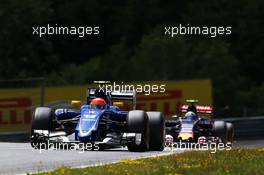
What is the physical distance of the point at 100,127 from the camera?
18.5 metres

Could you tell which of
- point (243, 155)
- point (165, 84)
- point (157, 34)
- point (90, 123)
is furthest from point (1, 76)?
point (243, 155)

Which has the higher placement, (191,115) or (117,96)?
(117,96)

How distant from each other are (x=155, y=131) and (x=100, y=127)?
1110 millimetres

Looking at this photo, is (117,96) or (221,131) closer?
(117,96)

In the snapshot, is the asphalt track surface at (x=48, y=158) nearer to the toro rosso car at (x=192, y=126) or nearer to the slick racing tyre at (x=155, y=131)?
Answer: the slick racing tyre at (x=155, y=131)

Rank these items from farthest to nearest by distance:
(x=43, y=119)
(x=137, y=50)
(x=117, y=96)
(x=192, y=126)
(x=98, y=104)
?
(x=137, y=50), (x=192, y=126), (x=117, y=96), (x=98, y=104), (x=43, y=119)

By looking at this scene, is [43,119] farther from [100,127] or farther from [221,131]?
[221,131]

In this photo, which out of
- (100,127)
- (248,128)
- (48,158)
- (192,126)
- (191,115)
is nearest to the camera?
(48,158)

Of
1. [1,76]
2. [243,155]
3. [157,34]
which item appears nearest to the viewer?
[243,155]

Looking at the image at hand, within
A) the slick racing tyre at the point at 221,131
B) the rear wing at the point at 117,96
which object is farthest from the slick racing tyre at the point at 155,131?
the slick racing tyre at the point at 221,131

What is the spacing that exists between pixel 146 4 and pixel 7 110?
38821 mm

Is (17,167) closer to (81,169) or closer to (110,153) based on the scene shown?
(81,169)

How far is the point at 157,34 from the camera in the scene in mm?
48938

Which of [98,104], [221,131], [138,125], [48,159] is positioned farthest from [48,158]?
[221,131]
